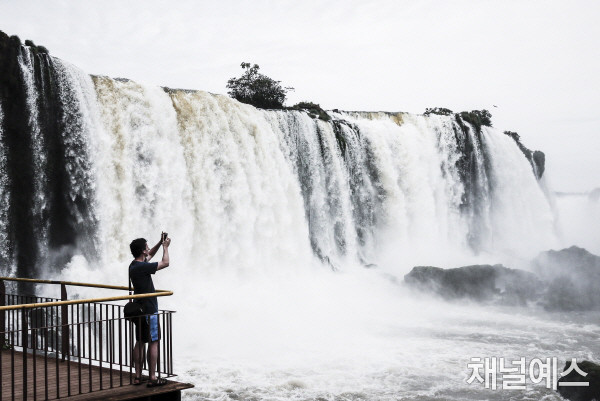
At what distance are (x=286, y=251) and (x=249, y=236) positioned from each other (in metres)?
1.99

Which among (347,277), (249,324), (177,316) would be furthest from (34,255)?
(347,277)

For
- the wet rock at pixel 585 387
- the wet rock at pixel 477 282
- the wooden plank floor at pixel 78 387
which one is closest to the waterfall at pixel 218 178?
the wet rock at pixel 477 282

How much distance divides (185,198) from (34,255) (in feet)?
16.7

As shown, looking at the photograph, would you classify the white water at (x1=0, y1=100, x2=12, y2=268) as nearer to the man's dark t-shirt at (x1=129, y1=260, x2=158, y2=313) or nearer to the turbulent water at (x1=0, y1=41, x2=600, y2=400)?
the turbulent water at (x1=0, y1=41, x2=600, y2=400)

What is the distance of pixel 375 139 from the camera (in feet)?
97.2

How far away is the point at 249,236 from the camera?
21.6 m

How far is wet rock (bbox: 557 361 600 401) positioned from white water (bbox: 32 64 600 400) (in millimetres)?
339

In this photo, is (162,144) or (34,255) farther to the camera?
(162,144)

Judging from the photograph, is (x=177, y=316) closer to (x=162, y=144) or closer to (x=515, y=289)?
(x=162, y=144)

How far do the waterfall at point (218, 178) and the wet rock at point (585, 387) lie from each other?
38.5ft

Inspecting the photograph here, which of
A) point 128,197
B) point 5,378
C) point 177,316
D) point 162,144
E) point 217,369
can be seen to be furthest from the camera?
point 162,144

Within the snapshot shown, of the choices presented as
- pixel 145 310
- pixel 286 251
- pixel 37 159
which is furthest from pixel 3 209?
pixel 145 310

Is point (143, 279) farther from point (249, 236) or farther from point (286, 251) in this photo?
point (286, 251)

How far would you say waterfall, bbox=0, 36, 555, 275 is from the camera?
1673 centimetres
